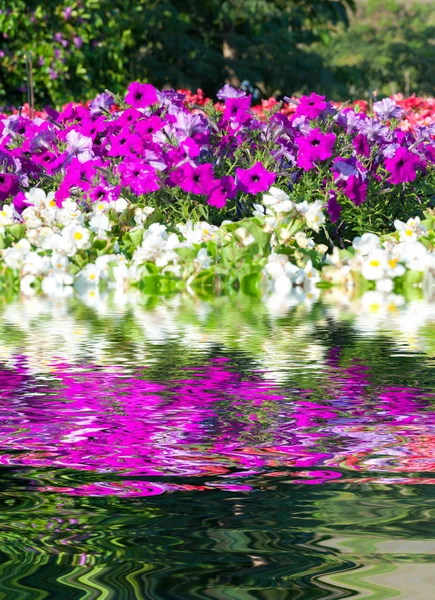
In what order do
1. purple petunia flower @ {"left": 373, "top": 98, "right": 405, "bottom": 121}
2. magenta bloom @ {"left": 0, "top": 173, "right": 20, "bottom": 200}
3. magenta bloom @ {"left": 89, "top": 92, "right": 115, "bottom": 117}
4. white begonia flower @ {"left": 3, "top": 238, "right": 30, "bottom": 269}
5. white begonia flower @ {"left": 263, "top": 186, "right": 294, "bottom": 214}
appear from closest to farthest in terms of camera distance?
1. white begonia flower @ {"left": 263, "top": 186, "right": 294, "bottom": 214}
2. white begonia flower @ {"left": 3, "top": 238, "right": 30, "bottom": 269}
3. magenta bloom @ {"left": 0, "top": 173, "right": 20, "bottom": 200}
4. purple petunia flower @ {"left": 373, "top": 98, "right": 405, "bottom": 121}
5. magenta bloom @ {"left": 89, "top": 92, "right": 115, "bottom": 117}

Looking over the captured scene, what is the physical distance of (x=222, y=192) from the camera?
8945mm

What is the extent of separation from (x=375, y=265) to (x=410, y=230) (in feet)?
1.63

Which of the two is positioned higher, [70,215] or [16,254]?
[70,215]

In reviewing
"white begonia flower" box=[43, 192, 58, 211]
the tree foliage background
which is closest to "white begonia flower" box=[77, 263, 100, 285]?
"white begonia flower" box=[43, 192, 58, 211]

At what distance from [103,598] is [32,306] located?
16.6ft

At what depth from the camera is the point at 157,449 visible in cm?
330

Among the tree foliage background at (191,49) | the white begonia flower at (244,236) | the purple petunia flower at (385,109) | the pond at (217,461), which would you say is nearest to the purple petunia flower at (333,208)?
the white begonia flower at (244,236)

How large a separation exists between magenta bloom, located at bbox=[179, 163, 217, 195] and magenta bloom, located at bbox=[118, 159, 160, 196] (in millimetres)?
200

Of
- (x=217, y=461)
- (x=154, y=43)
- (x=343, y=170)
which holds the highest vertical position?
(x=154, y=43)

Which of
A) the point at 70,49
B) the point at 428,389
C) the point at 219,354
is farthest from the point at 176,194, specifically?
the point at 70,49

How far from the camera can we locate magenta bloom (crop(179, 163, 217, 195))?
8828mm

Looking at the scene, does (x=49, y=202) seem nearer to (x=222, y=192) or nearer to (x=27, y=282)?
(x=27, y=282)

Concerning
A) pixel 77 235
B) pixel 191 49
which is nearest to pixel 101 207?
pixel 77 235

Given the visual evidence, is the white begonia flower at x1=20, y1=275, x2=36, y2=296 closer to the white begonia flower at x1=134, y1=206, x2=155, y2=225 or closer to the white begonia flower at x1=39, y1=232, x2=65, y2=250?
the white begonia flower at x1=39, y1=232, x2=65, y2=250
